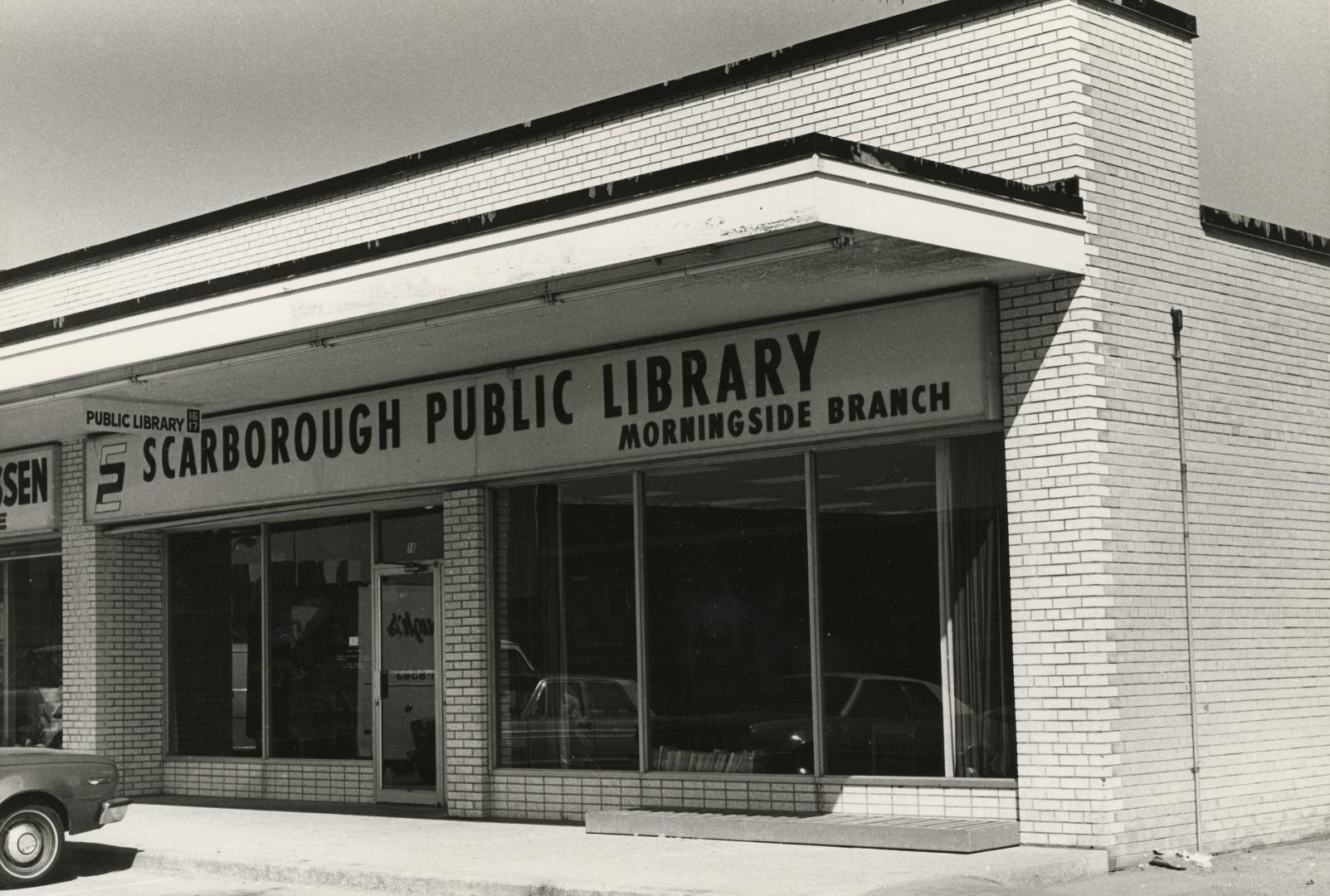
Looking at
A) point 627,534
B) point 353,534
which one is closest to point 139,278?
point 353,534

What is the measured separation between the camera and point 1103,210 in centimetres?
1172

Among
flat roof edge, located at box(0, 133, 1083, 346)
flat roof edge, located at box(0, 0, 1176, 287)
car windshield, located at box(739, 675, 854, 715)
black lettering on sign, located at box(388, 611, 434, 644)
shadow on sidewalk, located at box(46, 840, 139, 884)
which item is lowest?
shadow on sidewalk, located at box(46, 840, 139, 884)

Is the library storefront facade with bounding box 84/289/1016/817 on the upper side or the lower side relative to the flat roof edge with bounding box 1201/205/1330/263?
lower

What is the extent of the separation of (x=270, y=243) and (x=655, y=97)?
5.24 metres

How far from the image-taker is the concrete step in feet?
36.7

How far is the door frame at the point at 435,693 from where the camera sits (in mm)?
16094

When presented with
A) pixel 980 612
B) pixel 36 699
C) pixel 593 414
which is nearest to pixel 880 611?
pixel 980 612

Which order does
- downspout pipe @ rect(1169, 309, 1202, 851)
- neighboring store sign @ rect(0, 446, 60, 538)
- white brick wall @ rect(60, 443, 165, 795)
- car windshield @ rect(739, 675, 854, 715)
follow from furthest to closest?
neighboring store sign @ rect(0, 446, 60, 538), white brick wall @ rect(60, 443, 165, 795), car windshield @ rect(739, 675, 854, 715), downspout pipe @ rect(1169, 309, 1202, 851)

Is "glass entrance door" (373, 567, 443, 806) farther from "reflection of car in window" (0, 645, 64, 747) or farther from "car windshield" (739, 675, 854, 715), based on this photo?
"reflection of car in window" (0, 645, 64, 747)

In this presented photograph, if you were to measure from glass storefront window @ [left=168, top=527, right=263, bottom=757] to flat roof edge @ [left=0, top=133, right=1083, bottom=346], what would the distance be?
5.30m

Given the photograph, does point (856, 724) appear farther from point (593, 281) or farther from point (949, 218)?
point (949, 218)

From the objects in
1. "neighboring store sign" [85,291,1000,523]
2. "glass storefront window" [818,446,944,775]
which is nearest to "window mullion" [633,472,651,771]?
"neighboring store sign" [85,291,1000,523]

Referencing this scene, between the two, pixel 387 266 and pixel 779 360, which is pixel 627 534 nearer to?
pixel 779 360

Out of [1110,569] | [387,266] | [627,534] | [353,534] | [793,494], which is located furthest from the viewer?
[353,534]
